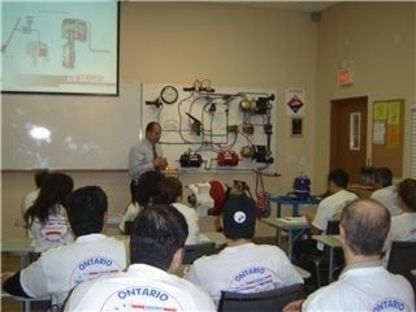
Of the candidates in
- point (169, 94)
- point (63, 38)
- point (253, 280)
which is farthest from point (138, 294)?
point (169, 94)

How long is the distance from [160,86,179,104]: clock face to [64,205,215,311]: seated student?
17.7ft

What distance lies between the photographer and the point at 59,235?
370 centimetres

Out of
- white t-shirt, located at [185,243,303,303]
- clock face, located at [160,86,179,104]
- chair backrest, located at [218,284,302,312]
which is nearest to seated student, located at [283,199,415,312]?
chair backrest, located at [218,284,302,312]

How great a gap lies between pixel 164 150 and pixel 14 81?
78.0 inches

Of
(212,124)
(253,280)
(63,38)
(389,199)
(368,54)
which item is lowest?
(253,280)

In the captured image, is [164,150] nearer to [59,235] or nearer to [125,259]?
[59,235]

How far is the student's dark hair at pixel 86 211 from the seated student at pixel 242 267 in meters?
0.48

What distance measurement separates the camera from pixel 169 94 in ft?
23.0

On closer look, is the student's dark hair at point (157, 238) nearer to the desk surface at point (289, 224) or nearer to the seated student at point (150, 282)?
the seated student at point (150, 282)

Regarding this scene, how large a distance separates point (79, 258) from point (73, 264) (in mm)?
35

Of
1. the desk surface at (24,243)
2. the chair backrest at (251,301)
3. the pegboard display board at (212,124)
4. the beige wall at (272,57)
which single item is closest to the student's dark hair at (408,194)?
the desk surface at (24,243)

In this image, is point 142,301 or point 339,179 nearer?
point 142,301

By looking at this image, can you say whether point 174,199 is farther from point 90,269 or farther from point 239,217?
point 90,269

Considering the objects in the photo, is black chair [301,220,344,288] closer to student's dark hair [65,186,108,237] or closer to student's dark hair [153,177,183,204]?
student's dark hair [153,177,183,204]
